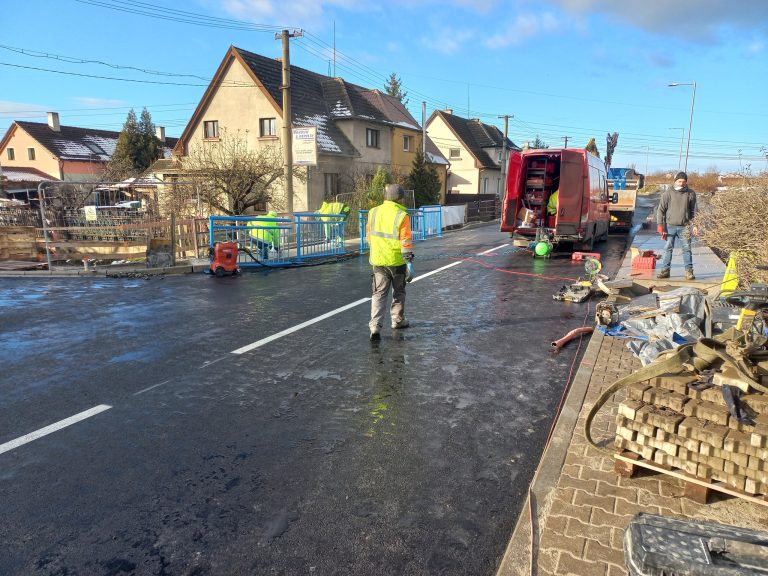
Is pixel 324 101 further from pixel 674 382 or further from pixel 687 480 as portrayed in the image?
pixel 687 480

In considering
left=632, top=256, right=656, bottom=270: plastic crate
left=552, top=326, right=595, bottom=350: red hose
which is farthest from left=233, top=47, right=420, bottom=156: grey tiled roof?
left=552, top=326, right=595, bottom=350: red hose

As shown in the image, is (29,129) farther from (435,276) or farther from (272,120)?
(435,276)

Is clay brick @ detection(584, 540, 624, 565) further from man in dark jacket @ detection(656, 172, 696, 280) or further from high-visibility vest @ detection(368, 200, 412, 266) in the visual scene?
man in dark jacket @ detection(656, 172, 696, 280)

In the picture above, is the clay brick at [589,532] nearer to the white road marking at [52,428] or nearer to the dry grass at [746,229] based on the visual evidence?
the white road marking at [52,428]

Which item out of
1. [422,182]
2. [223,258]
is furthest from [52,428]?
[422,182]

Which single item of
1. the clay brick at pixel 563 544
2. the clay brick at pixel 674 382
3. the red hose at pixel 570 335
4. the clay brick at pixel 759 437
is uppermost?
the clay brick at pixel 674 382

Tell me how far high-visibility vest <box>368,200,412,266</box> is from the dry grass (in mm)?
4934

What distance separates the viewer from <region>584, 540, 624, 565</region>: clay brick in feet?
8.01

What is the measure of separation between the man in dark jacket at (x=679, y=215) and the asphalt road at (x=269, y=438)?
318cm

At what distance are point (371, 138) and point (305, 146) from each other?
13834mm

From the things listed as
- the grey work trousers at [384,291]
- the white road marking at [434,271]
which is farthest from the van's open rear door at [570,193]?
the grey work trousers at [384,291]

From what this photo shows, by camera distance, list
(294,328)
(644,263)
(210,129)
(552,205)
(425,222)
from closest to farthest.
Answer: (294,328) < (644,263) < (552,205) < (425,222) < (210,129)

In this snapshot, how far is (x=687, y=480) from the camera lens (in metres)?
2.80

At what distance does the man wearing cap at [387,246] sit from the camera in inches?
249
